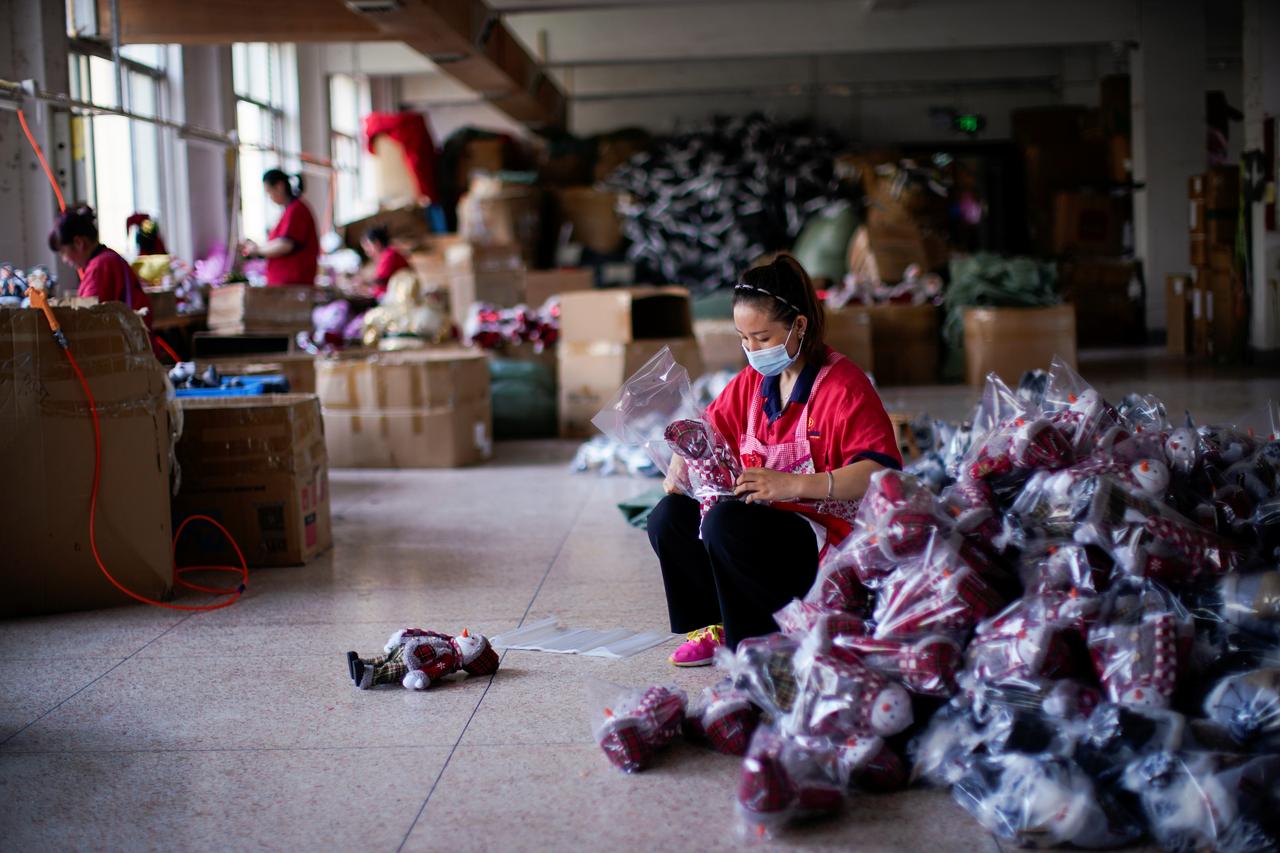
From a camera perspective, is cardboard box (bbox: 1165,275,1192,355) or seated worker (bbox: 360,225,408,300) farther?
cardboard box (bbox: 1165,275,1192,355)

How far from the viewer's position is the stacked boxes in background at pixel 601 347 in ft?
24.4

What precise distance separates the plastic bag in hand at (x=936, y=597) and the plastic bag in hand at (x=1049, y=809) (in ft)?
1.14

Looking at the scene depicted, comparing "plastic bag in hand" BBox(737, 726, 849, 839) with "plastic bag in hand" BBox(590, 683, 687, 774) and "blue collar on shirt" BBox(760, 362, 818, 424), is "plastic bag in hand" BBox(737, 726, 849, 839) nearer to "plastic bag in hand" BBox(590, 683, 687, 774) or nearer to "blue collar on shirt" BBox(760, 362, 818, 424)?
"plastic bag in hand" BBox(590, 683, 687, 774)

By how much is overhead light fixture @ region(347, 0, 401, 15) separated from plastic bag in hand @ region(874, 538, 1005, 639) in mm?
6085

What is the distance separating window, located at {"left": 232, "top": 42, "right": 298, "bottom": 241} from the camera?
11.4 meters

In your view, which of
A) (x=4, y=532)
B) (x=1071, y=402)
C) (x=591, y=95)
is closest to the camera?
(x=1071, y=402)

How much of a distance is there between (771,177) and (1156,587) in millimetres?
12632

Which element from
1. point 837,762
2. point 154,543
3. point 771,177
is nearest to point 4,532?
point 154,543

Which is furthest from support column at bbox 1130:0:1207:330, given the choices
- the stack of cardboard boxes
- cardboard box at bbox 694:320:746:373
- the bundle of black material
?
cardboard box at bbox 694:320:746:373

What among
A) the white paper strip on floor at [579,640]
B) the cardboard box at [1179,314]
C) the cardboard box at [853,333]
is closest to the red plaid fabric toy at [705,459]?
the white paper strip on floor at [579,640]

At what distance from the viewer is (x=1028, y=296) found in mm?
9141

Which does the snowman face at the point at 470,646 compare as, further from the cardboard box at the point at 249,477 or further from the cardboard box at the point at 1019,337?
the cardboard box at the point at 1019,337

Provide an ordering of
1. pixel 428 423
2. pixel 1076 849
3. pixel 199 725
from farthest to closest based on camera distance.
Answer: pixel 428 423 < pixel 199 725 < pixel 1076 849

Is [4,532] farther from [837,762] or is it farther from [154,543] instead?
[837,762]
